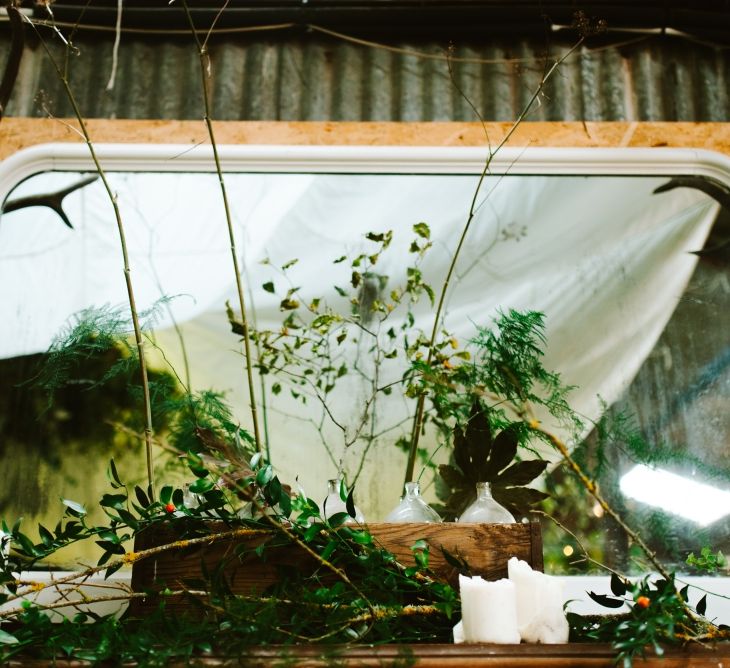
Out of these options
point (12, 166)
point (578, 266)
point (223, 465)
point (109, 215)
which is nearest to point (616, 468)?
point (578, 266)

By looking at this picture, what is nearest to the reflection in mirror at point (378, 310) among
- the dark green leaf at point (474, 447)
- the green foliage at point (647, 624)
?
the dark green leaf at point (474, 447)

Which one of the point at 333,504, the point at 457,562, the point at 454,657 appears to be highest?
the point at 333,504

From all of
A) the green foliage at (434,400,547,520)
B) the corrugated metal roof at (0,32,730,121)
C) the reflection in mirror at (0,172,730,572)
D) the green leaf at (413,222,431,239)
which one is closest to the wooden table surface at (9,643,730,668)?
the green foliage at (434,400,547,520)

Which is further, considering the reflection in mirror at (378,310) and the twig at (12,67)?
the twig at (12,67)

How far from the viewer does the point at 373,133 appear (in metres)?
2.22

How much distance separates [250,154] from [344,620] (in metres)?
1.34

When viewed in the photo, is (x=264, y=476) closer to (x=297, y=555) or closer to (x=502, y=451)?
(x=297, y=555)

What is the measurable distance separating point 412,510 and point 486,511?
0.14m

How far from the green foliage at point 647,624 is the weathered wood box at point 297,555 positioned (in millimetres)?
144

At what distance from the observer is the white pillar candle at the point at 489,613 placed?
1218mm

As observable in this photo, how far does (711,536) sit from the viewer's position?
72.3 inches

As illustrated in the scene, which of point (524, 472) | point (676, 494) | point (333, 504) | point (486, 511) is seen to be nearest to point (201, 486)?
point (333, 504)

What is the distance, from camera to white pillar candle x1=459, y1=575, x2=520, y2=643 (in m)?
1.22

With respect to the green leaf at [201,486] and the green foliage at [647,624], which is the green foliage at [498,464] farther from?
the green leaf at [201,486]
